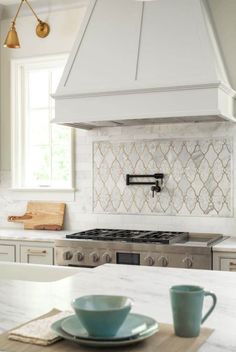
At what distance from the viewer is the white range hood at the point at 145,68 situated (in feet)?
12.9

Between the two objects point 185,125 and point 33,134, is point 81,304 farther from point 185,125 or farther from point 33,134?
point 33,134

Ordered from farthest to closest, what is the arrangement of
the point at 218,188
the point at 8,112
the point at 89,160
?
the point at 8,112 → the point at 89,160 → the point at 218,188

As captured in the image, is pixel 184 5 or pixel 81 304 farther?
pixel 184 5

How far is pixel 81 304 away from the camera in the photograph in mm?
1368

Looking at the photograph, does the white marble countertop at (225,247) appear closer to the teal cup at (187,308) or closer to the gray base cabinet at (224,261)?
the gray base cabinet at (224,261)

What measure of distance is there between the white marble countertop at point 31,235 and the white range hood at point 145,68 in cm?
91

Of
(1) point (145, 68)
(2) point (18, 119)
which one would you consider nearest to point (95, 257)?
(1) point (145, 68)

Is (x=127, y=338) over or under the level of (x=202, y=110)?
under

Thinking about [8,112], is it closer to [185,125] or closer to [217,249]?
[185,125]

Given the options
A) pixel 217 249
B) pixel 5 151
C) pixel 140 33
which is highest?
pixel 140 33

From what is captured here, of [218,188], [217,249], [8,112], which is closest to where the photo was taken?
[217,249]

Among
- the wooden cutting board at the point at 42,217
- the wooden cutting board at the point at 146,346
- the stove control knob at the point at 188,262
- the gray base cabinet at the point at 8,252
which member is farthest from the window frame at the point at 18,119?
the wooden cutting board at the point at 146,346

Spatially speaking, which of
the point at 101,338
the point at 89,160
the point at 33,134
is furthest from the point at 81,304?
the point at 33,134

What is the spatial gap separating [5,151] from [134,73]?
69.1 inches
